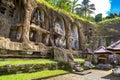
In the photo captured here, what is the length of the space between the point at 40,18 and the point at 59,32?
5016 millimetres

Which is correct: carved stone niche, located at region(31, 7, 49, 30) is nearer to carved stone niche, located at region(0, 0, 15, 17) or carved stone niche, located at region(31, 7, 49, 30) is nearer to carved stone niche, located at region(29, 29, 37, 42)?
carved stone niche, located at region(29, 29, 37, 42)

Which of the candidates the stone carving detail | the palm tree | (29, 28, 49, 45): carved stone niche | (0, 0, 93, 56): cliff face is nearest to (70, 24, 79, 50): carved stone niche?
(0, 0, 93, 56): cliff face

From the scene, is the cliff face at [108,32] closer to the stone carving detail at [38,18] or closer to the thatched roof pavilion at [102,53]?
the thatched roof pavilion at [102,53]

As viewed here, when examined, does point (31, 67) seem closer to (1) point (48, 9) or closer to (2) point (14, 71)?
(2) point (14, 71)

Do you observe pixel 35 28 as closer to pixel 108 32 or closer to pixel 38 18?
pixel 38 18

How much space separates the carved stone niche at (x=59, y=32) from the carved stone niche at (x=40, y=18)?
2446mm

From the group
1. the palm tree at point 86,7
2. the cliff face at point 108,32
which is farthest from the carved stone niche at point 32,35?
the palm tree at point 86,7

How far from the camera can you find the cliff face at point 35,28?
2114 cm

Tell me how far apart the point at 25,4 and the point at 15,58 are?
461 inches

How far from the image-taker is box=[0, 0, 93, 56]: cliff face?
21141mm

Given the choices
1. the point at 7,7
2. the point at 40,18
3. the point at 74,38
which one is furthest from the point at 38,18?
the point at 74,38

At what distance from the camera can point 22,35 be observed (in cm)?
2191

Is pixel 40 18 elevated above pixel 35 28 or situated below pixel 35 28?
above

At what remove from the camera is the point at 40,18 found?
A: 86.1 feet
